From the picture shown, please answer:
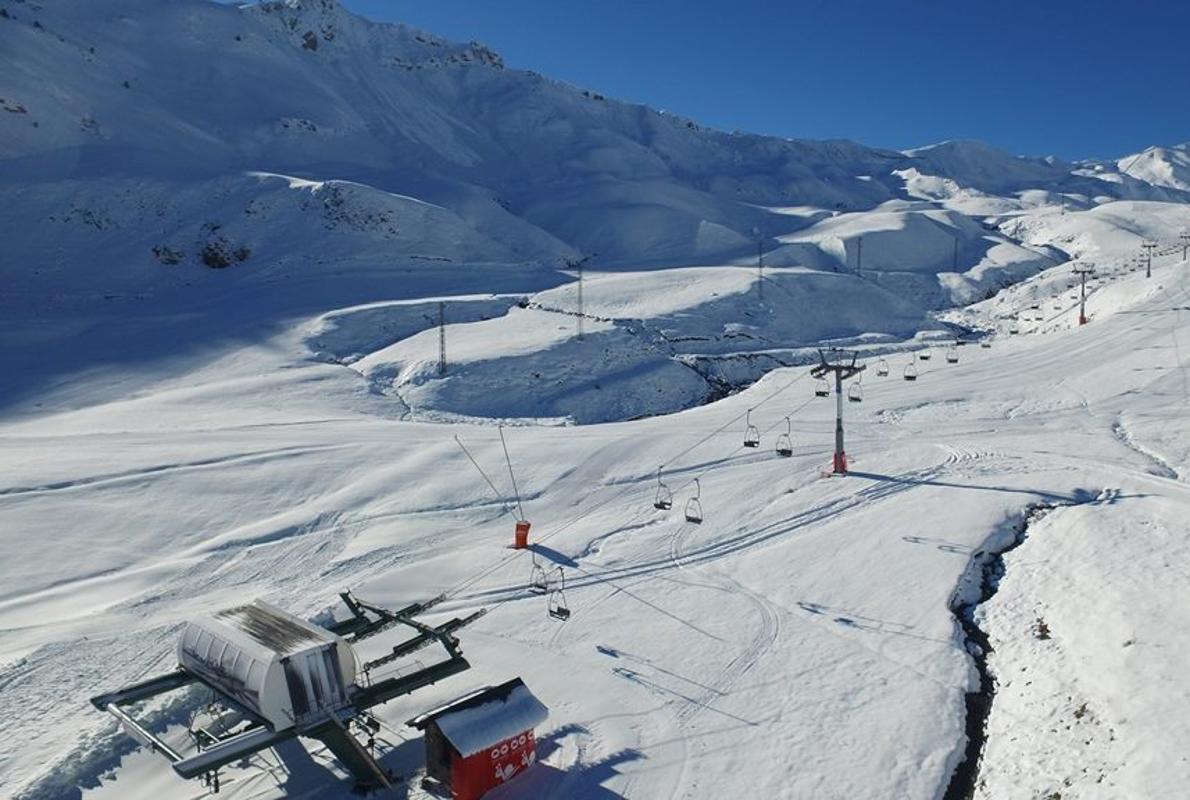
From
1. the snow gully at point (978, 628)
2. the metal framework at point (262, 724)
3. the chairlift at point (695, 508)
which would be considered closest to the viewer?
the metal framework at point (262, 724)

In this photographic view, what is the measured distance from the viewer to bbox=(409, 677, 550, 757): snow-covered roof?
15.8m

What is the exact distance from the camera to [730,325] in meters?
68.3

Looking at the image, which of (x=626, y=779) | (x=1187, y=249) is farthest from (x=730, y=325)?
(x=1187, y=249)

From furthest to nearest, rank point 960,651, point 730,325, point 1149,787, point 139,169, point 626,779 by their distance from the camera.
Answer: point 139,169, point 730,325, point 960,651, point 626,779, point 1149,787

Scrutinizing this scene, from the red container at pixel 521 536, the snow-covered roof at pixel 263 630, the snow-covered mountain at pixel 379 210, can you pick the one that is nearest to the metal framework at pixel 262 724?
the snow-covered roof at pixel 263 630

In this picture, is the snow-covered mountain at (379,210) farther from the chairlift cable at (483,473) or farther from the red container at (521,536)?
the red container at (521,536)

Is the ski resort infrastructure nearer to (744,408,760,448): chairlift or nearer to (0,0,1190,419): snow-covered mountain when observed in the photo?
(744,408,760,448): chairlift

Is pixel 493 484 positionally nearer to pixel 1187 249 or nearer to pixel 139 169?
pixel 139 169

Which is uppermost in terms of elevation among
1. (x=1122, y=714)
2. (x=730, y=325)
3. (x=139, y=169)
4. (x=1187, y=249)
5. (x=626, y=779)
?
(x=139, y=169)

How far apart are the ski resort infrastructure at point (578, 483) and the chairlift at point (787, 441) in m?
0.20

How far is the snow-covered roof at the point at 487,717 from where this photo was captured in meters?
15.8

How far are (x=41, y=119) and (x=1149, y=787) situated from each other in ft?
331

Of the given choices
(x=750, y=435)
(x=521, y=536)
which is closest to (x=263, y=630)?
(x=521, y=536)

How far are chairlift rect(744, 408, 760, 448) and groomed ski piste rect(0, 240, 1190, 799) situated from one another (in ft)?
2.04
